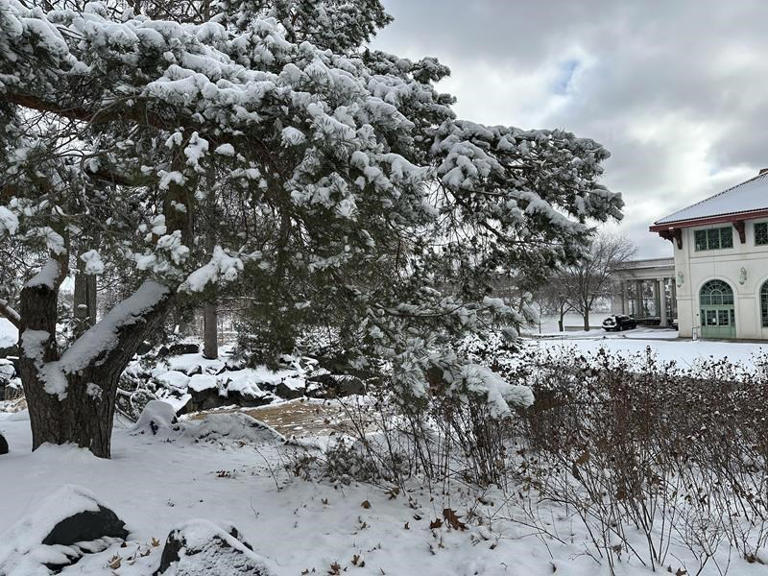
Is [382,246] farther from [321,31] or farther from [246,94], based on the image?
[321,31]

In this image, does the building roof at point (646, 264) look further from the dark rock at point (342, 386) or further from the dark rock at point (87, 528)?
the dark rock at point (87, 528)

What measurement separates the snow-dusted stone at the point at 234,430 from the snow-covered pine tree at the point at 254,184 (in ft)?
6.92

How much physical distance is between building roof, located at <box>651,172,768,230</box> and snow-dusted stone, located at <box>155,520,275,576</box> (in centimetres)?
2577

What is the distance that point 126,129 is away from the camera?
5.05 meters

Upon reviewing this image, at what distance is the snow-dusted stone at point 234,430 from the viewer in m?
7.36

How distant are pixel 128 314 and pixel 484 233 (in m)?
4.07

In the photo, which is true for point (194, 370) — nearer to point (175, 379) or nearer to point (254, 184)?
point (175, 379)

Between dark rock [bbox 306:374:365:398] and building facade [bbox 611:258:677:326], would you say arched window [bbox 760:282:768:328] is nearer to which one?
building facade [bbox 611:258:677:326]

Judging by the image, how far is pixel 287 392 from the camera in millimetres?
14562

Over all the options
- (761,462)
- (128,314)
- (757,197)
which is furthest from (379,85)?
(757,197)

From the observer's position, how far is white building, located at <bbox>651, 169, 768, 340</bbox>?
22.4 meters

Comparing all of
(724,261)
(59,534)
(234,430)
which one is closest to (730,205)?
(724,261)

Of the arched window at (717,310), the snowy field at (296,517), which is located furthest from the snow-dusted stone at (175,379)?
the arched window at (717,310)

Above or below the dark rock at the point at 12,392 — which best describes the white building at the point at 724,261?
above
